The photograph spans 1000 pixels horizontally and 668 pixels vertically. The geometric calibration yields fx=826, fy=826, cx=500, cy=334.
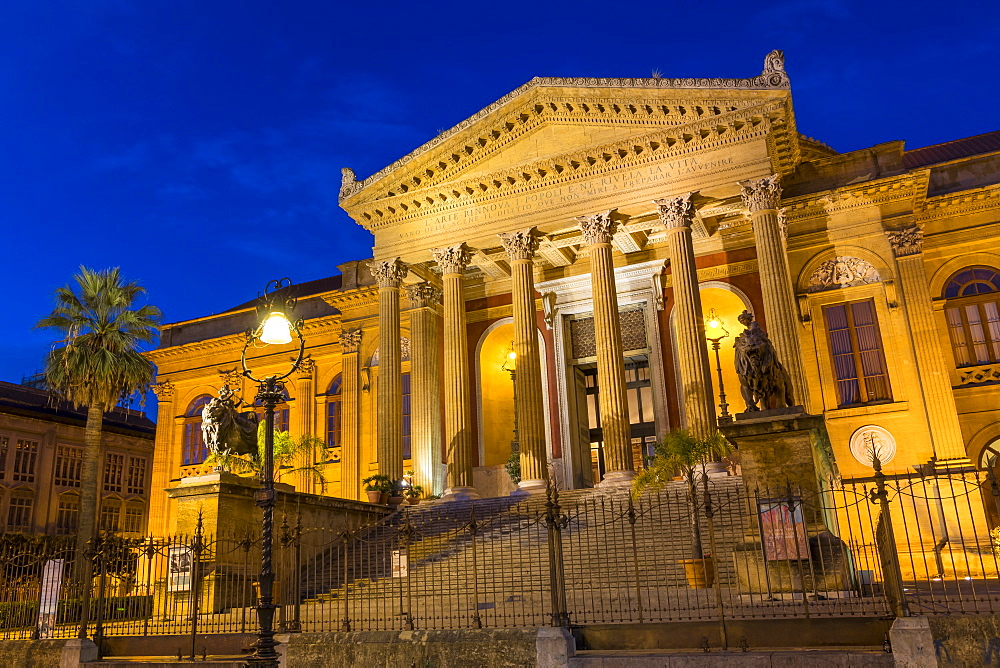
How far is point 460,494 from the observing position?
23.9 meters

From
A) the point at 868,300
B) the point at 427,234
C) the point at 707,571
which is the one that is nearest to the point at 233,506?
the point at 707,571

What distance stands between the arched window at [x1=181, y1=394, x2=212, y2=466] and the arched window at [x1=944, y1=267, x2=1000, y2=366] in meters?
29.9

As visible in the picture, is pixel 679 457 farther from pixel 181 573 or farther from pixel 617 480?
pixel 181 573

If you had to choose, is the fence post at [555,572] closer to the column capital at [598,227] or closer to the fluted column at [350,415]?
the column capital at [598,227]

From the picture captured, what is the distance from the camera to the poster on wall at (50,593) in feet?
46.2

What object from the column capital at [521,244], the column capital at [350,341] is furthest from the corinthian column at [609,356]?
the column capital at [350,341]

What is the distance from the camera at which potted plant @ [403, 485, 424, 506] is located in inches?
949

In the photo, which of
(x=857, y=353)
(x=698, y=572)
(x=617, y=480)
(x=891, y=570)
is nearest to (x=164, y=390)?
(x=617, y=480)

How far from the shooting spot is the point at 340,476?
33.0 metres

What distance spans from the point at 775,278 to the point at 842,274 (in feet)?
16.8

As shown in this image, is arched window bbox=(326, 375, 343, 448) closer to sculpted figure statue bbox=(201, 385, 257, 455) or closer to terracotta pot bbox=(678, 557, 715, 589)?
sculpted figure statue bbox=(201, 385, 257, 455)

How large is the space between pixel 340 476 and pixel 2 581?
1853cm

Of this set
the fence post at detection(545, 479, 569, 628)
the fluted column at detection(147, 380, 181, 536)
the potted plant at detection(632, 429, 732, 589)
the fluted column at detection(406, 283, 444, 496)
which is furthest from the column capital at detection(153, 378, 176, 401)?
the fence post at detection(545, 479, 569, 628)

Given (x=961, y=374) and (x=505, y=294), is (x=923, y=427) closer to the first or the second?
A: (x=961, y=374)
